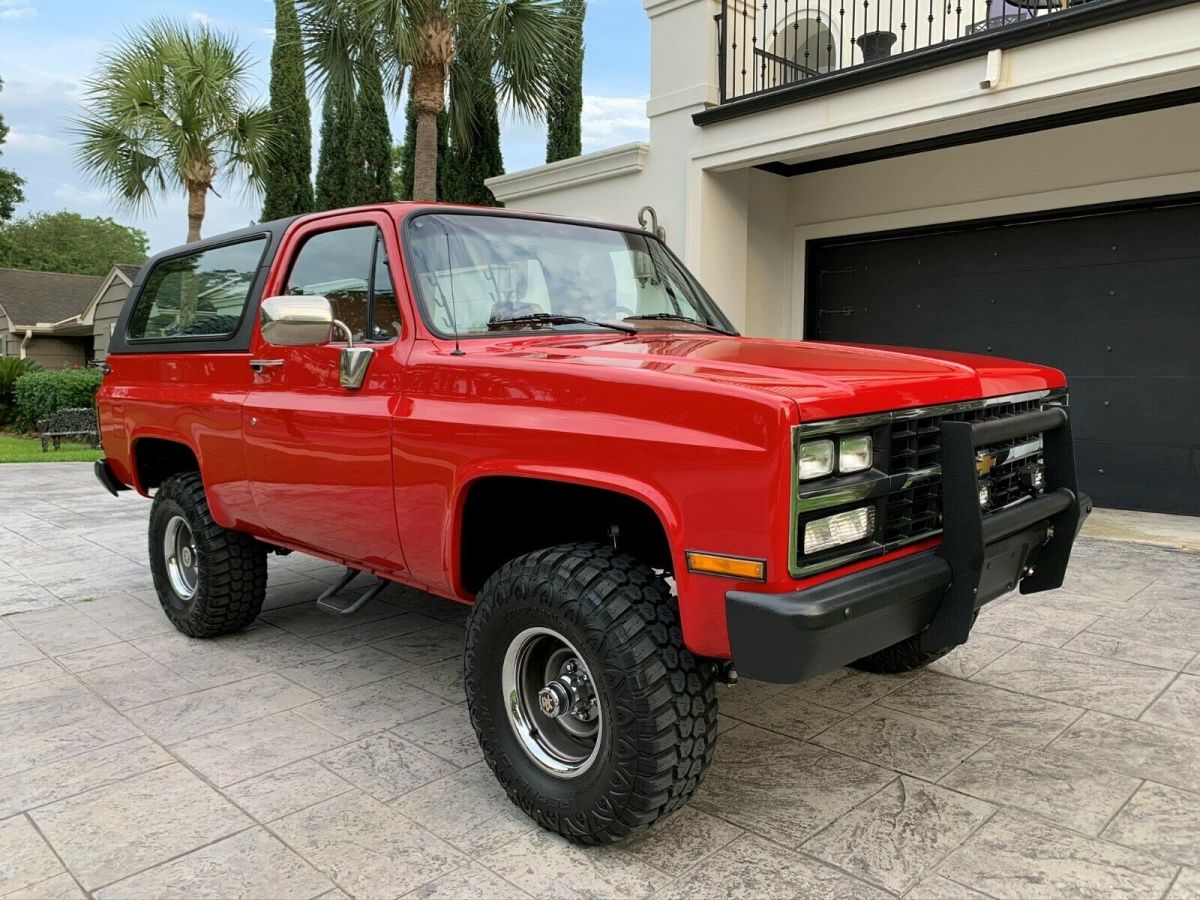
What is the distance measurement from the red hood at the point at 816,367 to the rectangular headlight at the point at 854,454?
80mm

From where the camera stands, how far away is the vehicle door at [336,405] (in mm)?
3205

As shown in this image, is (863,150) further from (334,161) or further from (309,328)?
(334,161)

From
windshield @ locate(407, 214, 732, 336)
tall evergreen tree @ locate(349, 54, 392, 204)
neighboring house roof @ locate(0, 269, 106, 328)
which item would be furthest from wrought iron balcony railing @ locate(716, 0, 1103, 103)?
neighboring house roof @ locate(0, 269, 106, 328)

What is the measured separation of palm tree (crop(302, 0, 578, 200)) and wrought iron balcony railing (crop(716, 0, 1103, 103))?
10.8 feet

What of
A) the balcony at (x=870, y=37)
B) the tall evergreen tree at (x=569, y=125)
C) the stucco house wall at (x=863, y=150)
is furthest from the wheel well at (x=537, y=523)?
the tall evergreen tree at (x=569, y=125)

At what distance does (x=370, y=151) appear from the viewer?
18.8 meters

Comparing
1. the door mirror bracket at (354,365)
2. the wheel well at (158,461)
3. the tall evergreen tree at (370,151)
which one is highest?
the tall evergreen tree at (370,151)

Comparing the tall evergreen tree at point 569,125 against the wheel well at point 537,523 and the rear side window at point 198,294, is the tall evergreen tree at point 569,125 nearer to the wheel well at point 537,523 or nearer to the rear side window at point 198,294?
the rear side window at point 198,294

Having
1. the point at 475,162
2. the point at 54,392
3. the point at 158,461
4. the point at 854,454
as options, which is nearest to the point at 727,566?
the point at 854,454

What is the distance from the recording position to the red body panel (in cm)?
219

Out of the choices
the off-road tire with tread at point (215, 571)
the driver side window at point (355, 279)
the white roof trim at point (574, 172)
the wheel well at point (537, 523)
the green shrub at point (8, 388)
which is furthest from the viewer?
the green shrub at point (8, 388)

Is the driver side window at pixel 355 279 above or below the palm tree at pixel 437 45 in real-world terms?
below

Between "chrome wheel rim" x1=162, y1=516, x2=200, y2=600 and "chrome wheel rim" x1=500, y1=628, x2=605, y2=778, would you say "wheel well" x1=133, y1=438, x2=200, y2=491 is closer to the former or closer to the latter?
"chrome wheel rim" x1=162, y1=516, x2=200, y2=600

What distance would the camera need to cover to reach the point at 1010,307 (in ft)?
27.8
